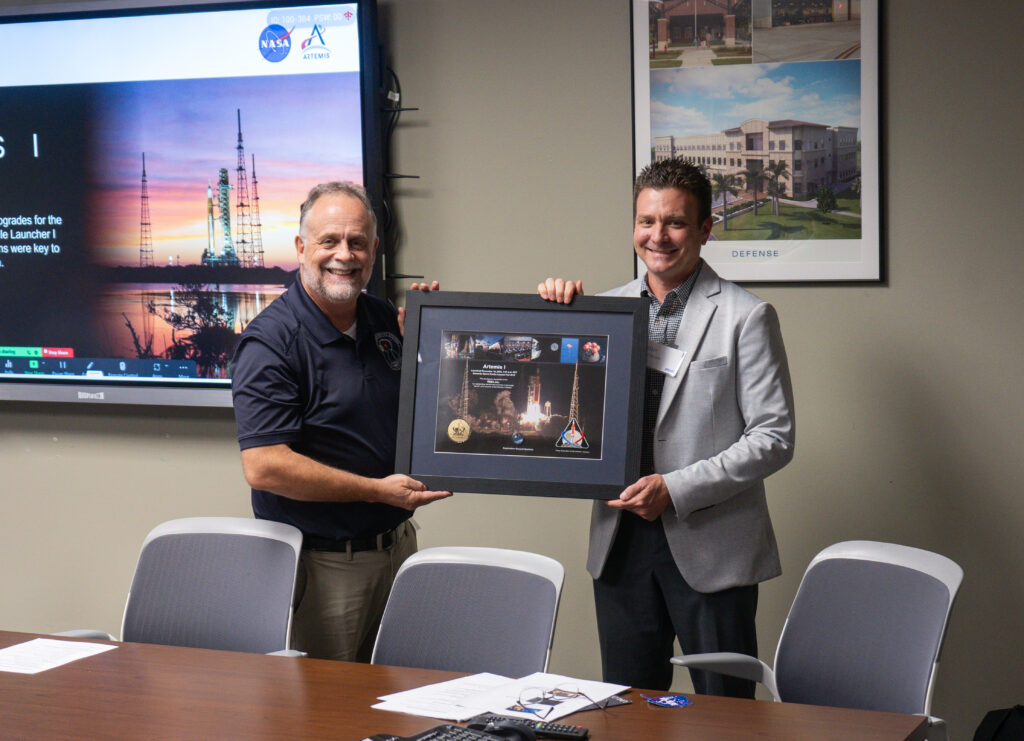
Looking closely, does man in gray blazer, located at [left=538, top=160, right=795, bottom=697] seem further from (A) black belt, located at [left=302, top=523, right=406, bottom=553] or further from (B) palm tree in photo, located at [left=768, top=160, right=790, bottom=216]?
(B) palm tree in photo, located at [left=768, top=160, right=790, bottom=216]

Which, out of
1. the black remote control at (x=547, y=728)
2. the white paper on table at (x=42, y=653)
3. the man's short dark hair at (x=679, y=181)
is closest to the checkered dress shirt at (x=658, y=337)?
the man's short dark hair at (x=679, y=181)

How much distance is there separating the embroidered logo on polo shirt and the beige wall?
0.94m

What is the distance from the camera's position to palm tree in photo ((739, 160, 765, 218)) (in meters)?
3.44

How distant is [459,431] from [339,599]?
563 millimetres

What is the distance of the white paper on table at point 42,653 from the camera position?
2.25 meters

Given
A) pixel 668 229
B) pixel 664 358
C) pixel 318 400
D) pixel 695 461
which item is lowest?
pixel 695 461

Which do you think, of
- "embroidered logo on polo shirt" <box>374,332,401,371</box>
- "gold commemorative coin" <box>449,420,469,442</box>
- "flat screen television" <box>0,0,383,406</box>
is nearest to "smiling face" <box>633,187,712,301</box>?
"gold commemorative coin" <box>449,420,469,442</box>

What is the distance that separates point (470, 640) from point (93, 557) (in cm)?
237

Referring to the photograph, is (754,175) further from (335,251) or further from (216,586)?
(216,586)

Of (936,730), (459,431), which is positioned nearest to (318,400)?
(459,431)

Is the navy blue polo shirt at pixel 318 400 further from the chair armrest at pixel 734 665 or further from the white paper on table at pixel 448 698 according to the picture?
the chair armrest at pixel 734 665

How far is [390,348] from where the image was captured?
9.24ft

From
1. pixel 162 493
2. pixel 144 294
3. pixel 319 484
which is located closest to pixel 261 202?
pixel 144 294

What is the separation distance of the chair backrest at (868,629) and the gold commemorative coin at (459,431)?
36.6 inches
